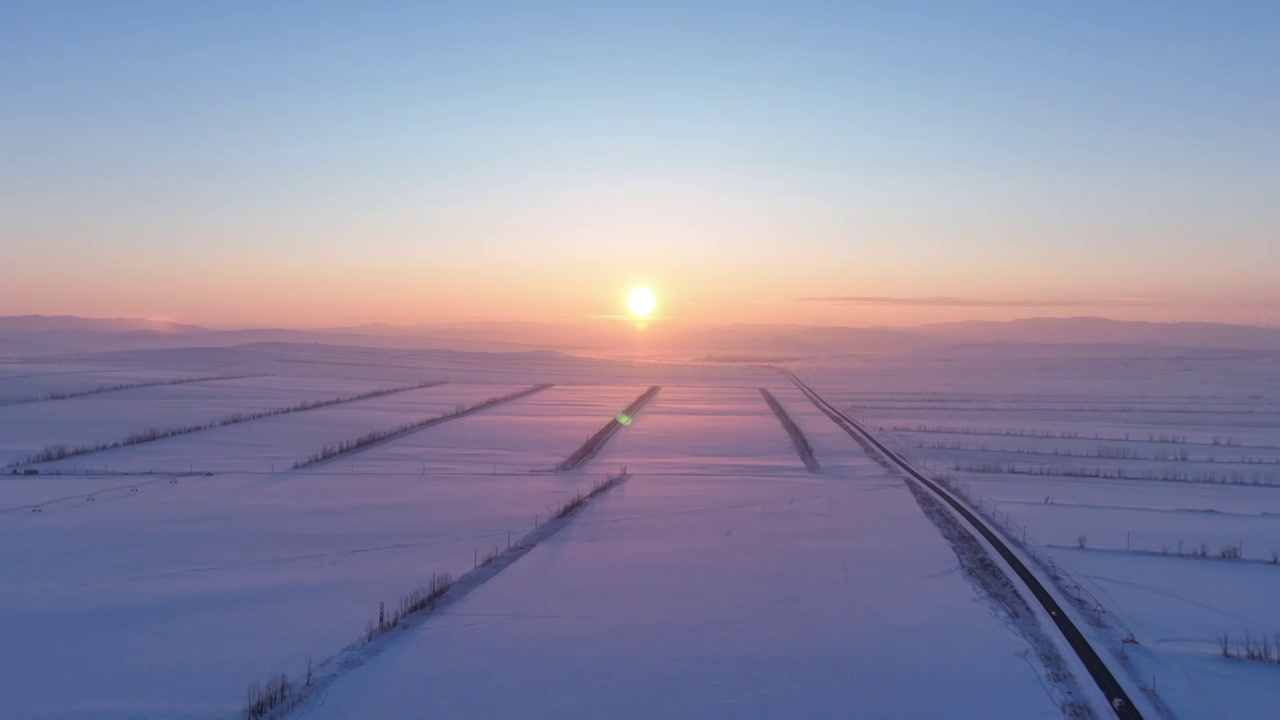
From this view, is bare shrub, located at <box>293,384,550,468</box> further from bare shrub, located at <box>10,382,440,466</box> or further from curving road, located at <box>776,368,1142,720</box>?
curving road, located at <box>776,368,1142,720</box>

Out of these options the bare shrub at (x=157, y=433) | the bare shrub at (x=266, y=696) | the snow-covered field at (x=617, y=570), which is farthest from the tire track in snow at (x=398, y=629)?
the bare shrub at (x=157, y=433)

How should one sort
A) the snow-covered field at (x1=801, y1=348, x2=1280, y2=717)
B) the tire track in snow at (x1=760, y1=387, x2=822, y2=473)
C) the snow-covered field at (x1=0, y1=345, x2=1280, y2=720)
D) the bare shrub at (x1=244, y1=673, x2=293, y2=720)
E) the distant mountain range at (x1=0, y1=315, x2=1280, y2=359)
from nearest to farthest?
the bare shrub at (x1=244, y1=673, x2=293, y2=720) → the snow-covered field at (x1=0, y1=345, x2=1280, y2=720) → the snow-covered field at (x1=801, y1=348, x2=1280, y2=717) → the tire track in snow at (x1=760, y1=387, x2=822, y2=473) → the distant mountain range at (x1=0, y1=315, x2=1280, y2=359)

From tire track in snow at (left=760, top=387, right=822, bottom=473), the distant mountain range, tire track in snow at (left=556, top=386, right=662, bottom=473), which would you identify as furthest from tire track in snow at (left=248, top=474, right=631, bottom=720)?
the distant mountain range

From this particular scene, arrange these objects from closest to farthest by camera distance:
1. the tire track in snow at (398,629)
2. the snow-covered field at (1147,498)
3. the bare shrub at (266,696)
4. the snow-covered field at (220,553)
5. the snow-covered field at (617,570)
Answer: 1. the bare shrub at (266,696)
2. the tire track in snow at (398,629)
3. the snow-covered field at (617,570)
4. the snow-covered field at (220,553)
5. the snow-covered field at (1147,498)

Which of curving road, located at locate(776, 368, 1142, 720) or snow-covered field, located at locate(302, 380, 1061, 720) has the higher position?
curving road, located at locate(776, 368, 1142, 720)

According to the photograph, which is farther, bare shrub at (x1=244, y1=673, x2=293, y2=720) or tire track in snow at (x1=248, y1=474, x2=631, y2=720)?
tire track in snow at (x1=248, y1=474, x2=631, y2=720)

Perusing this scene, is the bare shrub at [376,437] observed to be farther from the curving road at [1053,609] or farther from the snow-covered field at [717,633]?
the curving road at [1053,609]

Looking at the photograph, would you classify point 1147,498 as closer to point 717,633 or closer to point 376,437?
point 717,633

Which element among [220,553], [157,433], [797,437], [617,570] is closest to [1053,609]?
[617,570]

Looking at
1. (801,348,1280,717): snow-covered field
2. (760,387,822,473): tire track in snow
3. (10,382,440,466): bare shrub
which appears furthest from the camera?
(760,387,822,473): tire track in snow
